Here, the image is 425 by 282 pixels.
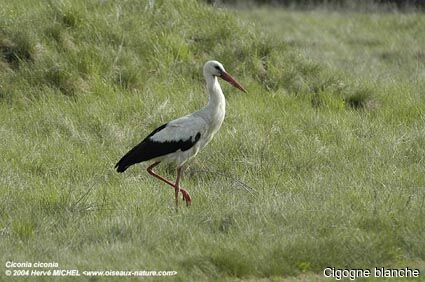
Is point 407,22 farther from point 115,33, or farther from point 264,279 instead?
point 264,279

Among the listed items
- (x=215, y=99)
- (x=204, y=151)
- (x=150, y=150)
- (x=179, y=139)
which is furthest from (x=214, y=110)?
(x=204, y=151)

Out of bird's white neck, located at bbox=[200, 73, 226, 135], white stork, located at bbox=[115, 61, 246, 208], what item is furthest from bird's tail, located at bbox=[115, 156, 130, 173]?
bird's white neck, located at bbox=[200, 73, 226, 135]

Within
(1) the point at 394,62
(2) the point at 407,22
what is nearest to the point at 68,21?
(1) the point at 394,62

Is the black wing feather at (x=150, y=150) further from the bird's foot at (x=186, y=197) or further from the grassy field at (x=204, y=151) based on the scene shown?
the bird's foot at (x=186, y=197)

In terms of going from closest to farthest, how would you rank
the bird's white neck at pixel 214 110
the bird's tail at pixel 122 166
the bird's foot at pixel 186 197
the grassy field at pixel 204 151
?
the grassy field at pixel 204 151 → the bird's foot at pixel 186 197 → the bird's tail at pixel 122 166 → the bird's white neck at pixel 214 110

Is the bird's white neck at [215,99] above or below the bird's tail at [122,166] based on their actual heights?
above

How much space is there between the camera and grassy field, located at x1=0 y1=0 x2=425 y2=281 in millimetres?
6398

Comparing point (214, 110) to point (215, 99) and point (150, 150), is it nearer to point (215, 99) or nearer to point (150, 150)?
point (215, 99)

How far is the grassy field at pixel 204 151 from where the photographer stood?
640cm

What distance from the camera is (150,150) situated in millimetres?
7781

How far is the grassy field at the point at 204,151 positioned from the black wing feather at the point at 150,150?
0.89 ft

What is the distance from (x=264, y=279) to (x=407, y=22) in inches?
504

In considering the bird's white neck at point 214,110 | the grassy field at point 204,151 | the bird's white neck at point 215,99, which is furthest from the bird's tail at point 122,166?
the bird's white neck at point 215,99

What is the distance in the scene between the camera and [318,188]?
7699mm
